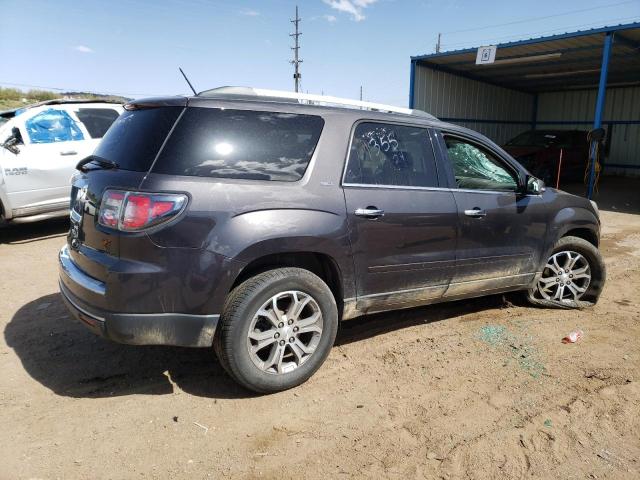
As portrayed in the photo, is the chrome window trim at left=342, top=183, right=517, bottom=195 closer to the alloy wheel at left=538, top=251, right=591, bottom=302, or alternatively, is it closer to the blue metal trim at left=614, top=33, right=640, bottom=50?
the alloy wheel at left=538, top=251, right=591, bottom=302

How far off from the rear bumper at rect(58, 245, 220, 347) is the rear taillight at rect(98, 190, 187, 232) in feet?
1.30

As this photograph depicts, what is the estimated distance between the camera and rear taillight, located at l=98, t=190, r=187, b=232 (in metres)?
2.62

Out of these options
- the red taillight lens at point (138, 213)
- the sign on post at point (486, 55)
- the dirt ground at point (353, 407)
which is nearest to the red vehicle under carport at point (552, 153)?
the sign on post at point (486, 55)

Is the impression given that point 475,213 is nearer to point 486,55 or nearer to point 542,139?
point 486,55

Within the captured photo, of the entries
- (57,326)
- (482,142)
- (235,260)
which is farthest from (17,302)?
(482,142)

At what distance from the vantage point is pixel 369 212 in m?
3.24

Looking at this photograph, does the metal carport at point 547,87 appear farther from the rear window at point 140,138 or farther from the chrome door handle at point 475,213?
the rear window at point 140,138

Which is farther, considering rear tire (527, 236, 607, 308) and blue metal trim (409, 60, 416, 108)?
blue metal trim (409, 60, 416, 108)

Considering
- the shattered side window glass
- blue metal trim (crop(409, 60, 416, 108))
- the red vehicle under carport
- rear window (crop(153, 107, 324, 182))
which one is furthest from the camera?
blue metal trim (crop(409, 60, 416, 108))

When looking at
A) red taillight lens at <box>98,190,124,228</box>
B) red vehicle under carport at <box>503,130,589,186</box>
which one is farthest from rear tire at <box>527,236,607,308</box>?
red vehicle under carport at <box>503,130,589,186</box>

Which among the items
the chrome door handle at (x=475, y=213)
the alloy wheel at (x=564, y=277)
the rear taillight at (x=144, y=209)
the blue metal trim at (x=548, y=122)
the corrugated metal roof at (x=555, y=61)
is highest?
the corrugated metal roof at (x=555, y=61)

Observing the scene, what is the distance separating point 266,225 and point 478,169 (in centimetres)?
221

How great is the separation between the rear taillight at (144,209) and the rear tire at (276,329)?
1.94 ft

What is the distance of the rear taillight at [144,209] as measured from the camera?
2.62 metres
